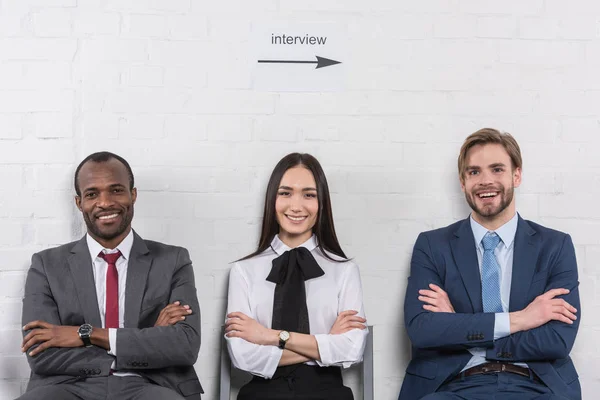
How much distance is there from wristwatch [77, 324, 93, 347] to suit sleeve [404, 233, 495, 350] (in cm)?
128

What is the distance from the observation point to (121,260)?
343cm

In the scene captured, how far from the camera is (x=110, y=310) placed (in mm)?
3324

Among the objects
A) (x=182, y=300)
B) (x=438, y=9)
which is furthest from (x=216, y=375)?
(x=438, y=9)

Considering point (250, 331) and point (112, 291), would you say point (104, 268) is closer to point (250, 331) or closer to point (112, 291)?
point (112, 291)

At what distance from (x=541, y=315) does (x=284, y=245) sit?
1123 millimetres

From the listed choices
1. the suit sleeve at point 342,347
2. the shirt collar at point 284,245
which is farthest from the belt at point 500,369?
the shirt collar at point 284,245

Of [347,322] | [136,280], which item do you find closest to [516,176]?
[347,322]

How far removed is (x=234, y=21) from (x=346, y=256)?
122cm

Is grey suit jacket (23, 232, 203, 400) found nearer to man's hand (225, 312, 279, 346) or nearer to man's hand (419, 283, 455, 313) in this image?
man's hand (225, 312, 279, 346)

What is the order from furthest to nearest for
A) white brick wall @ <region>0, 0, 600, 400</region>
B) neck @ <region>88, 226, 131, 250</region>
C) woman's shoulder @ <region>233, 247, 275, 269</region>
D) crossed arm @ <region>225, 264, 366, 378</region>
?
white brick wall @ <region>0, 0, 600, 400</region> < woman's shoulder @ <region>233, 247, 275, 269</region> < neck @ <region>88, 226, 131, 250</region> < crossed arm @ <region>225, 264, 366, 378</region>

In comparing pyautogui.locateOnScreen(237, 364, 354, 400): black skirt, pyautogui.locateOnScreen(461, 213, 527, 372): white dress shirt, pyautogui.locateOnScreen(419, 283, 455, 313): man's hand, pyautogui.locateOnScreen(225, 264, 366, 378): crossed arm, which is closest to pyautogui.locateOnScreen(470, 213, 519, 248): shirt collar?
pyautogui.locateOnScreen(461, 213, 527, 372): white dress shirt

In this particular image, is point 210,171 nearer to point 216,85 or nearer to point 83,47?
point 216,85

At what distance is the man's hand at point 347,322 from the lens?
331 centimetres

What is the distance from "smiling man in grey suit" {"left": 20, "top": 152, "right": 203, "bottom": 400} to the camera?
10.3 feet
